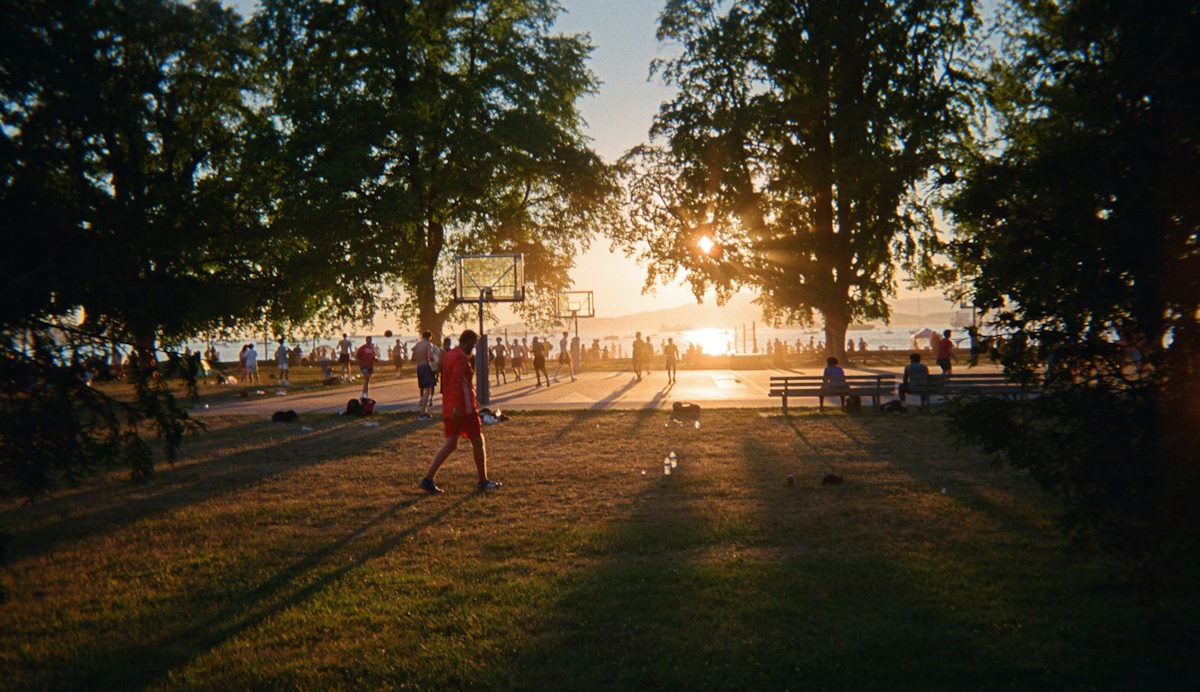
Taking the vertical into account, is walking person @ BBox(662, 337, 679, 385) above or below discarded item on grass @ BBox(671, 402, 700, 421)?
above

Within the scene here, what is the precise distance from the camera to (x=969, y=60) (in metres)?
→ 27.9

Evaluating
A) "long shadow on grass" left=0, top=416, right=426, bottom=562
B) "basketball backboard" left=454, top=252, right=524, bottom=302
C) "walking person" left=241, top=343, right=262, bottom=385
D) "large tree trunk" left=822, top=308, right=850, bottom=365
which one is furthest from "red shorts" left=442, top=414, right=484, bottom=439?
"large tree trunk" left=822, top=308, right=850, bottom=365

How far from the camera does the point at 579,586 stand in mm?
5500

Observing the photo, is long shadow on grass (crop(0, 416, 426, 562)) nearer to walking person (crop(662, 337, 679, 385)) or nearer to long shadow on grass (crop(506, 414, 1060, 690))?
long shadow on grass (crop(506, 414, 1060, 690))

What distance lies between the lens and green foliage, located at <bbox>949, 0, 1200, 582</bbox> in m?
3.81

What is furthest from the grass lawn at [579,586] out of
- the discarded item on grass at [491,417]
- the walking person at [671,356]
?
the walking person at [671,356]

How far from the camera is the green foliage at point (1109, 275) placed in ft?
12.5

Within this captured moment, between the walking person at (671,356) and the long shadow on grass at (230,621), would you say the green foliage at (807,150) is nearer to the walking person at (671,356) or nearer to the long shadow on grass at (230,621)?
the walking person at (671,356)

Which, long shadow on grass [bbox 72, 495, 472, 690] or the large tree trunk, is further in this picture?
the large tree trunk

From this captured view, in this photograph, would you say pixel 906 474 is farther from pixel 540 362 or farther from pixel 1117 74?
pixel 540 362

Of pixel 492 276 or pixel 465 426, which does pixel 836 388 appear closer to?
pixel 465 426

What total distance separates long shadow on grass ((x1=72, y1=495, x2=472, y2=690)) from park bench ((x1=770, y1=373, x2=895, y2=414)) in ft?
35.9

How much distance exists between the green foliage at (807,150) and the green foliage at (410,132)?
455cm

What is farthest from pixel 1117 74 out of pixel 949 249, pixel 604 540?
pixel 604 540
